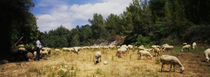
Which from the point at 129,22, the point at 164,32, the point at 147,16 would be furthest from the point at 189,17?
the point at 129,22

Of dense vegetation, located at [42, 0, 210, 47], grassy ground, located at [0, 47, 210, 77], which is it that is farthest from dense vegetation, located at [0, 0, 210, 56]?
grassy ground, located at [0, 47, 210, 77]

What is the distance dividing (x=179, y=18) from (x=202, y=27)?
20.2 ft

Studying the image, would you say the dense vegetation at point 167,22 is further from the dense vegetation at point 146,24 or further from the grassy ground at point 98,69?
the grassy ground at point 98,69

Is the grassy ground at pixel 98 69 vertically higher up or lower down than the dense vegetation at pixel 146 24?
lower down

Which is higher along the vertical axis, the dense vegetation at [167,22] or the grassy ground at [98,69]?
the dense vegetation at [167,22]

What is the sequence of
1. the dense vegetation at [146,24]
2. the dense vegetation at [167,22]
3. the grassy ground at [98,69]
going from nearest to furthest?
the dense vegetation at [146,24]
the grassy ground at [98,69]
the dense vegetation at [167,22]

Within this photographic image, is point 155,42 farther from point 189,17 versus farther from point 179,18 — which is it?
point 189,17

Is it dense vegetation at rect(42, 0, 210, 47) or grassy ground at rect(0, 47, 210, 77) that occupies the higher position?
dense vegetation at rect(42, 0, 210, 47)

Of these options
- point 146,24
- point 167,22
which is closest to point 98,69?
point 167,22

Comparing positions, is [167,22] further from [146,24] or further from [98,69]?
[98,69]

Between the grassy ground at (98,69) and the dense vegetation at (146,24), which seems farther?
the grassy ground at (98,69)

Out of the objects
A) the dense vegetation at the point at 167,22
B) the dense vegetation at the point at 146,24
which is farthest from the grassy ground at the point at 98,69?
the dense vegetation at the point at 167,22

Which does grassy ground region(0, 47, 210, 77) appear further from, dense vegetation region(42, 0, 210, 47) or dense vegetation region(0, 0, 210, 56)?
dense vegetation region(42, 0, 210, 47)

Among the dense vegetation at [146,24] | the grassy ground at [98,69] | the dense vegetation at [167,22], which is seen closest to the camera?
the dense vegetation at [146,24]
